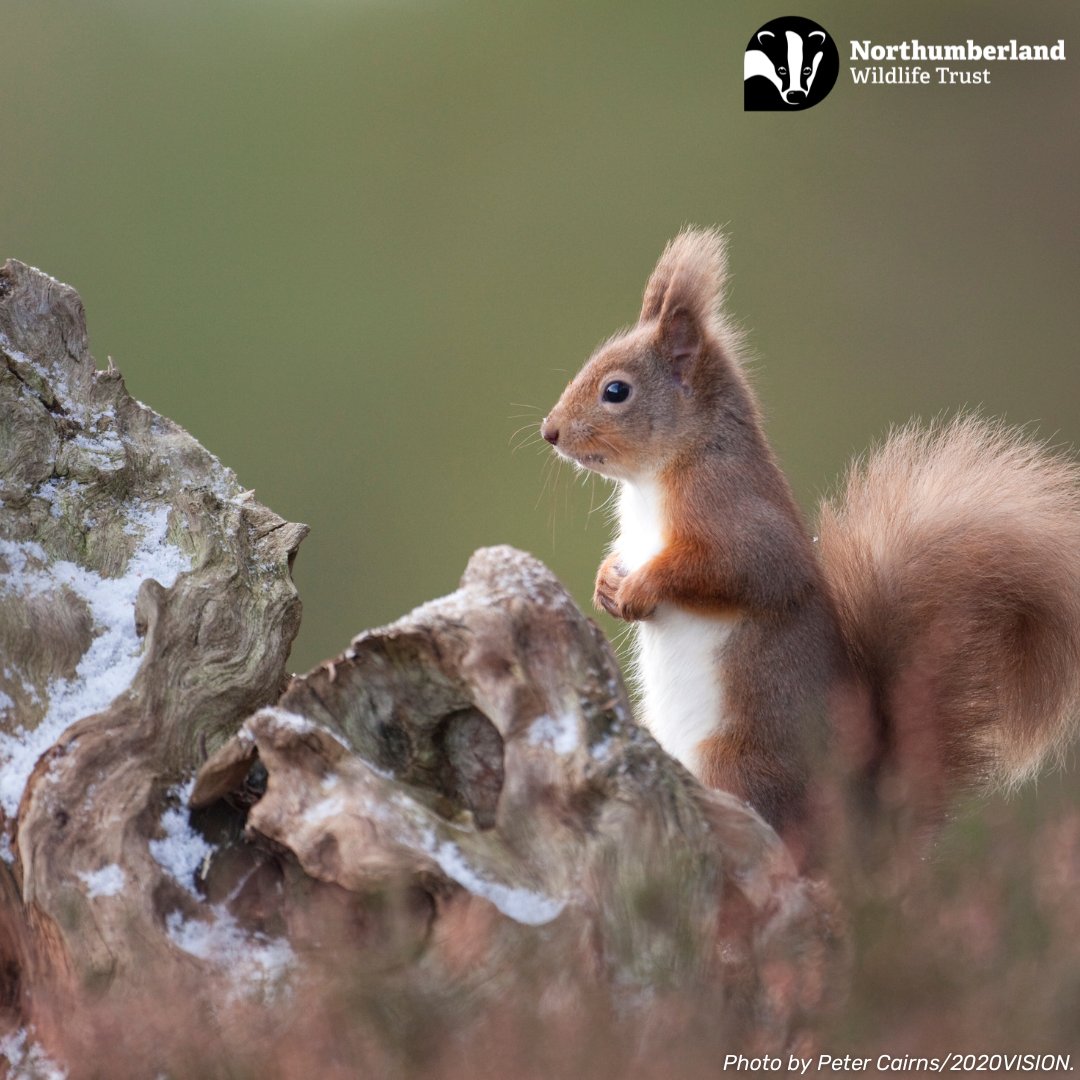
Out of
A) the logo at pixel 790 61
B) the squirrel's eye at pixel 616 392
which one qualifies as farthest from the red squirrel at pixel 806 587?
the logo at pixel 790 61

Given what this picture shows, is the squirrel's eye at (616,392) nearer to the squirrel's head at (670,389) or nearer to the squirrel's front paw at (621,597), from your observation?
the squirrel's head at (670,389)

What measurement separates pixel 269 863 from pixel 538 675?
1.11 ft

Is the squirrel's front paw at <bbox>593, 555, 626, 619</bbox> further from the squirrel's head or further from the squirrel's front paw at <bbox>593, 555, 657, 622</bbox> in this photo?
the squirrel's head

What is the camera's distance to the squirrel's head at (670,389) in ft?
6.45

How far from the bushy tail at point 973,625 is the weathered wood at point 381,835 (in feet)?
1.88

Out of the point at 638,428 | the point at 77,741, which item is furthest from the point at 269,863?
the point at 638,428

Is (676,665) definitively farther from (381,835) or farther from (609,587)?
(381,835)

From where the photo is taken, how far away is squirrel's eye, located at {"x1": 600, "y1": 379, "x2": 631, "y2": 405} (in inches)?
78.5

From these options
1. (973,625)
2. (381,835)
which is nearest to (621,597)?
(973,625)

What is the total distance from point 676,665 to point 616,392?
1.43ft

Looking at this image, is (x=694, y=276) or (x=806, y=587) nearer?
(x=806, y=587)

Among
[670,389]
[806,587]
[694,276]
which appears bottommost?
[806,587]

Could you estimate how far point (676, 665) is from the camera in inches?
73.1

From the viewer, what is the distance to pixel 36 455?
1.66 m
